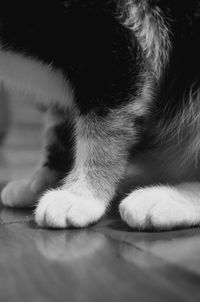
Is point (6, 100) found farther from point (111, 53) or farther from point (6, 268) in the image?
point (6, 268)

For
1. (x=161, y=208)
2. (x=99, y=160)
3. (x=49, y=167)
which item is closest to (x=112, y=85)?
(x=99, y=160)

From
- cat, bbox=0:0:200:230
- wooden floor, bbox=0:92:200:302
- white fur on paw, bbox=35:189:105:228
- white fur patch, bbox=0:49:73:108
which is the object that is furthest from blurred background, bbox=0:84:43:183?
wooden floor, bbox=0:92:200:302

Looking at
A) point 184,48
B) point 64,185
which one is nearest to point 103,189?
point 64,185

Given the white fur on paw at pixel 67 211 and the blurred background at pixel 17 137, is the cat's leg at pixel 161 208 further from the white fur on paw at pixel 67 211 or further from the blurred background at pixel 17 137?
the blurred background at pixel 17 137

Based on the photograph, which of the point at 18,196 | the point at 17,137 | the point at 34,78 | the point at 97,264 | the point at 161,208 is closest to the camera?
the point at 97,264

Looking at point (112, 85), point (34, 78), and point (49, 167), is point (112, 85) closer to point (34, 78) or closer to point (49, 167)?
point (34, 78)

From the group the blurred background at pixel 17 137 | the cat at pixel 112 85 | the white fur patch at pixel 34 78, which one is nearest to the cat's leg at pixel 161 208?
the cat at pixel 112 85
